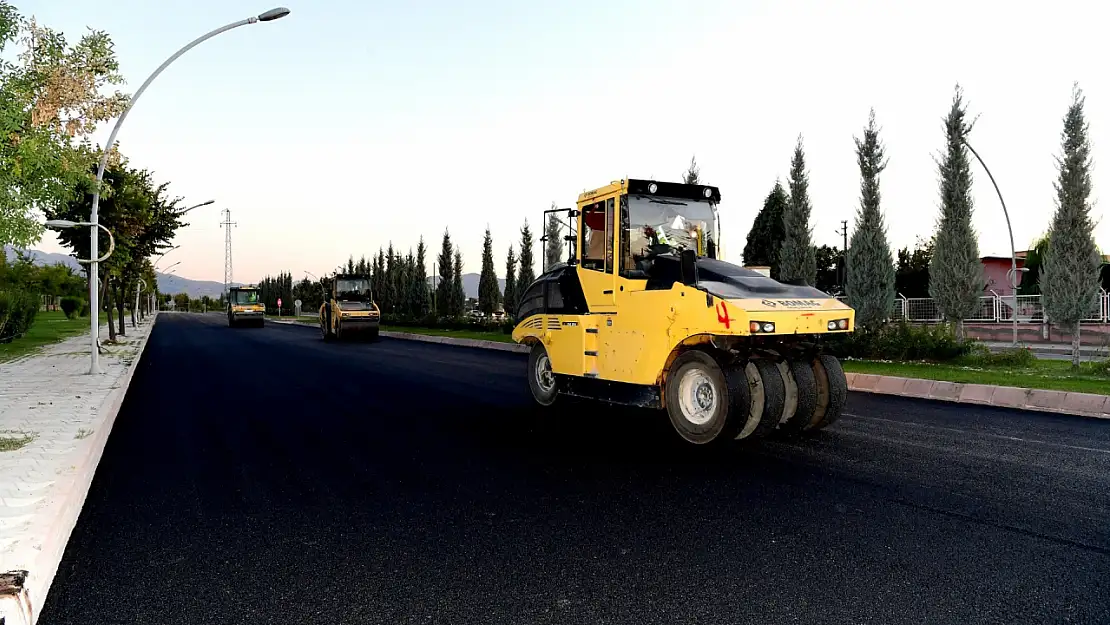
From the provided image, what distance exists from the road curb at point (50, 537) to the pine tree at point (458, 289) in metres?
38.2

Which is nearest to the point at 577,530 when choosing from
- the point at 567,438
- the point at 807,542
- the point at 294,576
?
the point at 807,542

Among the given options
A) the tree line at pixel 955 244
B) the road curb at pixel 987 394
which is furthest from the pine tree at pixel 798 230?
the road curb at pixel 987 394

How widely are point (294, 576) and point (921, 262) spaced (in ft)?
182

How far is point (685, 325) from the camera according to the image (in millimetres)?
7391

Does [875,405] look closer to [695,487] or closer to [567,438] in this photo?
[567,438]

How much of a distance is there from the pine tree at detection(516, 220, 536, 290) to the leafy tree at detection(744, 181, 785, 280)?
519 inches

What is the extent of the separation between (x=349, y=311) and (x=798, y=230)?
18.5 m

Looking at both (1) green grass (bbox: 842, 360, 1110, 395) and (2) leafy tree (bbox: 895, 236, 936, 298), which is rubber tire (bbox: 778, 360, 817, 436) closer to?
(1) green grass (bbox: 842, 360, 1110, 395)

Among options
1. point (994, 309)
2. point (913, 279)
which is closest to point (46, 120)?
point (994, 309)

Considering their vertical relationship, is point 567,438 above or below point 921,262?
below

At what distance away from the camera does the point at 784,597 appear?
3.61 metres

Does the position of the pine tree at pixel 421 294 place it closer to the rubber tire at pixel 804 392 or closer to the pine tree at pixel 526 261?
the pine tree at pixel 526 261

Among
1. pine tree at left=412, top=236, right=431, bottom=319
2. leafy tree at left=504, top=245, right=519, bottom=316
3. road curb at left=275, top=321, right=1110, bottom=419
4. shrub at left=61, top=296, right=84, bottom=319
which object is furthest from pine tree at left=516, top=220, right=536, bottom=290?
shrub at left=61, top=296, right=84, bottom=319

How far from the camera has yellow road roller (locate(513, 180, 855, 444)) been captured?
23.3ft
